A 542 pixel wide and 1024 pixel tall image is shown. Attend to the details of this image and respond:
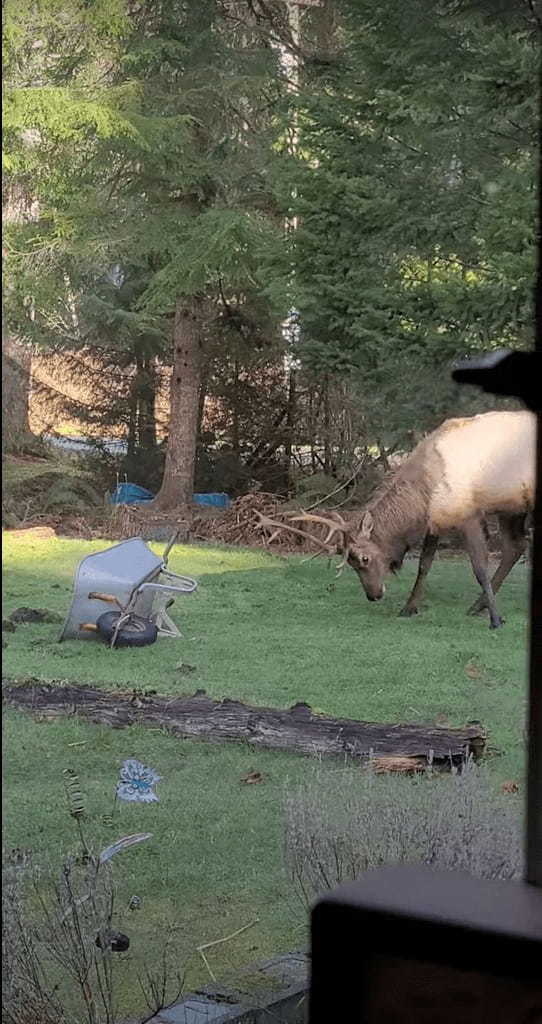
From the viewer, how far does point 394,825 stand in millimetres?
1834

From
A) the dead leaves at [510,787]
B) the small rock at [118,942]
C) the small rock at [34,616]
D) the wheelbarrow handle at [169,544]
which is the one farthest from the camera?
the wheelbarrow handle at [169,544]

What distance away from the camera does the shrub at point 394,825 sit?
5.72 ft

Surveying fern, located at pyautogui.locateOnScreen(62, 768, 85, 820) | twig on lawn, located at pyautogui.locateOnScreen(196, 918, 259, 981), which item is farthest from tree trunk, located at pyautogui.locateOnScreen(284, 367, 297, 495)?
twig on lawn, located at pyautogui.locateOnScreen(196, 918, 259, 981)

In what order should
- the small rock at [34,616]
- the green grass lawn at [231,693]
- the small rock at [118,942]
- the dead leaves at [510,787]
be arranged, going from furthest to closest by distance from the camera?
1. the small rock at [34,616]
2. the dead leaves at [510,787]
3. the green grass lawn at [231,693]
4. the small rock at [118,942]

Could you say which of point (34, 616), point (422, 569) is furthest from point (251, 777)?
point (422, 569)

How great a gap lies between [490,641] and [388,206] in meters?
0.74

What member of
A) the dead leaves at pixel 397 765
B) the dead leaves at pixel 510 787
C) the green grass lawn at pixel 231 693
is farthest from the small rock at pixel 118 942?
the dead leaves at pixel 510 787

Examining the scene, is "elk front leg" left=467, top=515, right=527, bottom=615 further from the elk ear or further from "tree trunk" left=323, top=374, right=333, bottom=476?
"tree trunk" left=323, top=374, right=333, bottom=476

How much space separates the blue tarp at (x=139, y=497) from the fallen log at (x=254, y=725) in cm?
31

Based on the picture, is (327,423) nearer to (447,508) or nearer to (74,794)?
(447,508)

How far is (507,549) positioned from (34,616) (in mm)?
806

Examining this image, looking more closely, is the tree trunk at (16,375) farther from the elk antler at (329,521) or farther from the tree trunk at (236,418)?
the elk antler at (329,521)

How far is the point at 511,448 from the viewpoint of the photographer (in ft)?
7.41

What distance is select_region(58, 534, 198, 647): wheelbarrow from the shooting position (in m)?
2.15
